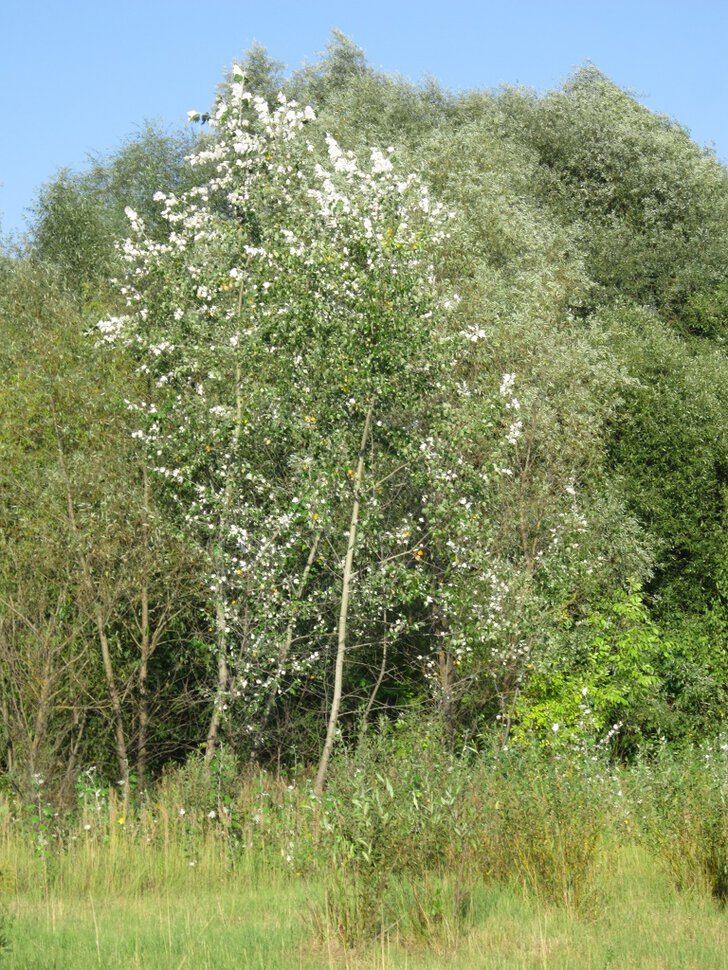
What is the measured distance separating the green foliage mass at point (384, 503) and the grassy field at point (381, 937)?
1.16 meters

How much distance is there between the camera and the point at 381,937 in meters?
7.79

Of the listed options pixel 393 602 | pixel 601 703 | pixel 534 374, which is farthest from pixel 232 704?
pixel 534 374

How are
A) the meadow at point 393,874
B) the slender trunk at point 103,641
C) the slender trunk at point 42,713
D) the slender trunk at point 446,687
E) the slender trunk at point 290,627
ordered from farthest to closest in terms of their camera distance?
the slender trunk at point 446,687 < the slender trunk at point 290,627 < the slender trunk at point 103,641 < the slender trunk at point 42,713 < the meadow at point 393,874

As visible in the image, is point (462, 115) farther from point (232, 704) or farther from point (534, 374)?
point (232, 704)

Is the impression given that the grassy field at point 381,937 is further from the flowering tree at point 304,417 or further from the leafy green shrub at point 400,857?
the flowering tree at point 304,417

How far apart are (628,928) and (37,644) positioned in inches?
260

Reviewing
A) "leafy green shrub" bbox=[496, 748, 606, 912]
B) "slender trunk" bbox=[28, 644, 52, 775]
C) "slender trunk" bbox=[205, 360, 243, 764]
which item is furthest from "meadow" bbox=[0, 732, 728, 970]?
"slender trunk" bbox=[205, 360, 243, 764]

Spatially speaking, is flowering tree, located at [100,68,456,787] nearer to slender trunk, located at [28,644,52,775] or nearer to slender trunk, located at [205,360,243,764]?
slender trunk, located at [205,360,243,764]

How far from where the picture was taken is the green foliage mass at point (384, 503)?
13.5 m

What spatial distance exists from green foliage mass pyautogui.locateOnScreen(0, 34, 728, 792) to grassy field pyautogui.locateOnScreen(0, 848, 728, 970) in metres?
1.16

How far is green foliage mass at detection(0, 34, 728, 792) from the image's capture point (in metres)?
13.5

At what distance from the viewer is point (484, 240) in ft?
79.5

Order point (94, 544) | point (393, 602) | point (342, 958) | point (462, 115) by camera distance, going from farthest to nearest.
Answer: point (462, 115), point (393, 602), point (94, 544), point (342, 958)

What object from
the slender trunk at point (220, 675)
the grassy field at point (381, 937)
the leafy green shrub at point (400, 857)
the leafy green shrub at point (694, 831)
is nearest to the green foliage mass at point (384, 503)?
the slender trunk at point (220, 675)
